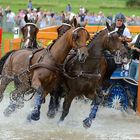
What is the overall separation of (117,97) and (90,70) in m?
1.82

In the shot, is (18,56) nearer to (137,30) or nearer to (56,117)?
(56,117)

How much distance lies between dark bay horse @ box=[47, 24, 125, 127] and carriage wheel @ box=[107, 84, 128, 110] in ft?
4.44

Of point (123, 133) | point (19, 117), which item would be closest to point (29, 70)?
point (19, 117)

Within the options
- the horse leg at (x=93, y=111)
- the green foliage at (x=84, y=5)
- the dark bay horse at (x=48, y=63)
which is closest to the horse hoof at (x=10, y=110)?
the dark bay horse at (x=48, y=63)

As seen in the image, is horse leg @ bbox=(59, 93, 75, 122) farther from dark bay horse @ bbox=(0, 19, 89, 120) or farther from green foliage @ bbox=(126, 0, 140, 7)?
green foliage @ bbox=(126, 0, 140, 7)

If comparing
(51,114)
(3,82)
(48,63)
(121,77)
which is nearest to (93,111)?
(51,114)

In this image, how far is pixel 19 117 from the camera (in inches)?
434

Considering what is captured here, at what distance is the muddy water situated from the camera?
9.45m

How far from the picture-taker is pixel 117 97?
11797 mm

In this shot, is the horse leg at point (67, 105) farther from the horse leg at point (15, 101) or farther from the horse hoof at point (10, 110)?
the horse hoof at point (10, 110)

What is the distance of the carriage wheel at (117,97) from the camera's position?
1173 cm

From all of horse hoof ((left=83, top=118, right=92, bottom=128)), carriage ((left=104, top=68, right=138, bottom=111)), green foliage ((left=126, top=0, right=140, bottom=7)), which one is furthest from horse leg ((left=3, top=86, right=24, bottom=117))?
green foliage ((left=126, top=0, right=140, bottom=7))

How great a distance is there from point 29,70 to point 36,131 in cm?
112

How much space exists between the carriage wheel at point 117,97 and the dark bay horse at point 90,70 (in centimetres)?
135
